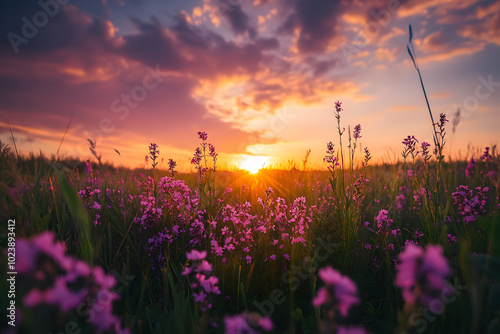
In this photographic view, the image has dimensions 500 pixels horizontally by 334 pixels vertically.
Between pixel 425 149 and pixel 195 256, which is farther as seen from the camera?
pixel 425 149

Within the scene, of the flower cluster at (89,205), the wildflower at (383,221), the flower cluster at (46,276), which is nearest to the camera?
the flower cluster at (46,276)

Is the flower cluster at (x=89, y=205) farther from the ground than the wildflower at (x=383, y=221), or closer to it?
farther from the ground

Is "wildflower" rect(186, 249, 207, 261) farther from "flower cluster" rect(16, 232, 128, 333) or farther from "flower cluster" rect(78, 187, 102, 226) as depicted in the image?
"flower cluster" rect(78, 187, 102, 226)

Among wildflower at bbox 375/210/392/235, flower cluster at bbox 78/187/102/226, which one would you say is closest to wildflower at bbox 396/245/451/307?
wildflower at bbox 375/210/392/235

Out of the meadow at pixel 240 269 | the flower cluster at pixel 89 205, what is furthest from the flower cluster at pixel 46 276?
the flower cluster at pixel 89 205

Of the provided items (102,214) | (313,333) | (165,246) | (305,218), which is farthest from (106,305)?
(102,214)

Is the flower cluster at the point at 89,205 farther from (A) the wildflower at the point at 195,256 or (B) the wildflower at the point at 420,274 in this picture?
(B) the wildflower at the point at 420,274

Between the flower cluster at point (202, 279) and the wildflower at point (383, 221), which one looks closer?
the flower cluster at point (202, 279)

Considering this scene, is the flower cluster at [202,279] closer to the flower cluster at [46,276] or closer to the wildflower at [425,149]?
the flower cluster at [46,276]

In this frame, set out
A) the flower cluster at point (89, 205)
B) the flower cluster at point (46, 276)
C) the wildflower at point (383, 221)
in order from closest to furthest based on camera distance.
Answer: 1. the flower cluster at point (46, 276)
2. the wildflower at point (383, 221)
3. the flower cluster at point (89, 205)

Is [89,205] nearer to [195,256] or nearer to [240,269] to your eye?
[240,269]

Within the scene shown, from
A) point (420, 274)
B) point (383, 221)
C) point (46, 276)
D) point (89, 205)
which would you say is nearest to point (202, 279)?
point (46, 276)

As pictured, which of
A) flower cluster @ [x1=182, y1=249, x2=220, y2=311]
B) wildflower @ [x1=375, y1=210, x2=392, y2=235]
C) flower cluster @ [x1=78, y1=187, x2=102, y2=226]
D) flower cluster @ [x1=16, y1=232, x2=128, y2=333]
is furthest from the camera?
flower cluster @ [x1=78, y1=187, x2=102, y2=226]

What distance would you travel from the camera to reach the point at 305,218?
148 inches
